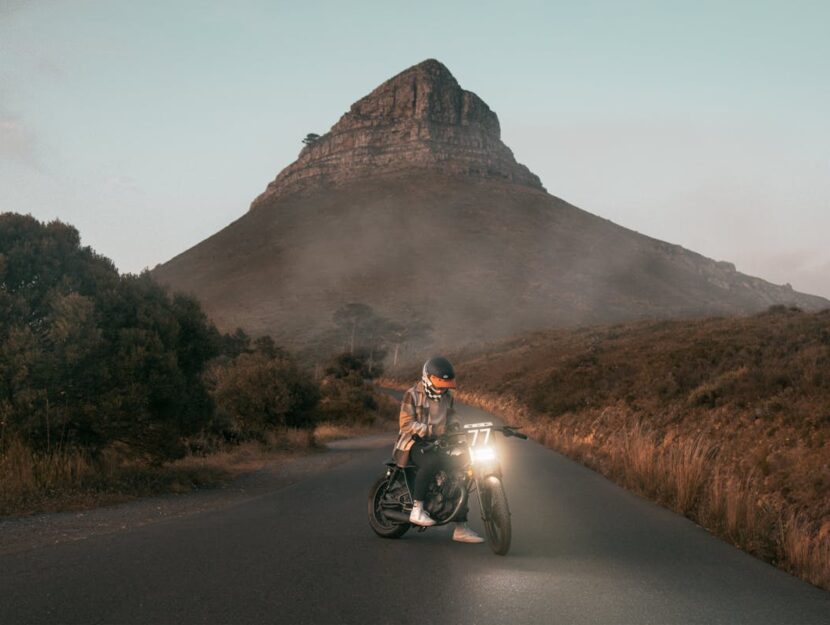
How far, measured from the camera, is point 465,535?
8.36 m

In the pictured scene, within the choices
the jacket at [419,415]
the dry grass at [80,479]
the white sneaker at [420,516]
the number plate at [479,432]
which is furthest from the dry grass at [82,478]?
the number plate at [479,432]

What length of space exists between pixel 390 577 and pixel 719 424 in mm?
12739

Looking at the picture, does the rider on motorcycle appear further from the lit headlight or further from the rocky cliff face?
the rocky cliff face

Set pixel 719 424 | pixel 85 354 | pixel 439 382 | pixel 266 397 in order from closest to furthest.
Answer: pixel 439 382
pixel 85 354
pixel 719 424
pixel 266 397

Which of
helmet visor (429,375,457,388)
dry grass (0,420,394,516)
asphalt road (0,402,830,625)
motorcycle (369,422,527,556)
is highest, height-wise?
helmet visor (429,375,457,388)

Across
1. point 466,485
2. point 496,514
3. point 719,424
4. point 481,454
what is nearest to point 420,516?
point 466,485

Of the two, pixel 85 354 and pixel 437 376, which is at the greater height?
pixel 437 376

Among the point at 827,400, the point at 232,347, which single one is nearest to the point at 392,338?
the point at 232,347

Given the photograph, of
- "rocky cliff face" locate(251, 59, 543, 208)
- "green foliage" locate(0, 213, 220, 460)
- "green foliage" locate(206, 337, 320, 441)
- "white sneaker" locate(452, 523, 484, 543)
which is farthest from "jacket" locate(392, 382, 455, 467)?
"rocky cliff face" locate(251, 59, 543, 208)

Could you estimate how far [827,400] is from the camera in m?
15.2

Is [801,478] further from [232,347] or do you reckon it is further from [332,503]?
[232,347]

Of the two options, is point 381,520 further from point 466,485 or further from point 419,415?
point 419,415

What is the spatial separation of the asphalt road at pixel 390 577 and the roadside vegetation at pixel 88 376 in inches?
117

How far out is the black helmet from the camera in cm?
816
